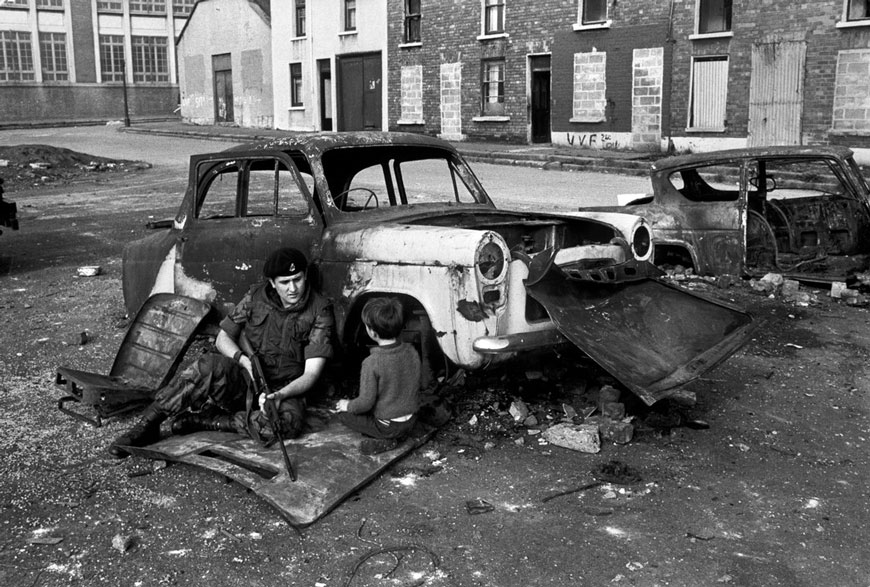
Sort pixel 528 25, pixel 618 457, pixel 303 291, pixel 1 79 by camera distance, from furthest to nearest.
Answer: pixel 1 79
pixel 528 25
pixel 303 291
pixel 618 457

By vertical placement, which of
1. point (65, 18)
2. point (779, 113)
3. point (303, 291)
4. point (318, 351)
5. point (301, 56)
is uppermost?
point (65, 18)

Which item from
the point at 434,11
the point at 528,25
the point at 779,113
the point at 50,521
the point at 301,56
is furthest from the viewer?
the point at 301,56

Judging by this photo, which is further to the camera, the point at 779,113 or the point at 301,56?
the point at 301,56

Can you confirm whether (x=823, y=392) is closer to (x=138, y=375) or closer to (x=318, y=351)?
(x=318, y=351)

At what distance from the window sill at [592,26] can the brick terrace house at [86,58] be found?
33300 mm

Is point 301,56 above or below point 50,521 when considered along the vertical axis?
above

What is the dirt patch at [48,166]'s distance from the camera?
20359 mm

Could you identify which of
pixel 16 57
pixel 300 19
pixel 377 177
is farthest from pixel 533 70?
pixel 16 57

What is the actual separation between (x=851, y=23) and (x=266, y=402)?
18369 millimetres

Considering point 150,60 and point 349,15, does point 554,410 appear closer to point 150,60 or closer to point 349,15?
point 349,15

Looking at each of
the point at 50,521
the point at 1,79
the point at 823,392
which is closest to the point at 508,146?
the point at 823,392

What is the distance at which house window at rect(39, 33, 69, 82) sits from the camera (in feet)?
165

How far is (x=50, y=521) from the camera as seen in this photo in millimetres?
3939

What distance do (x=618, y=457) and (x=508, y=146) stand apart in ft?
71.7
